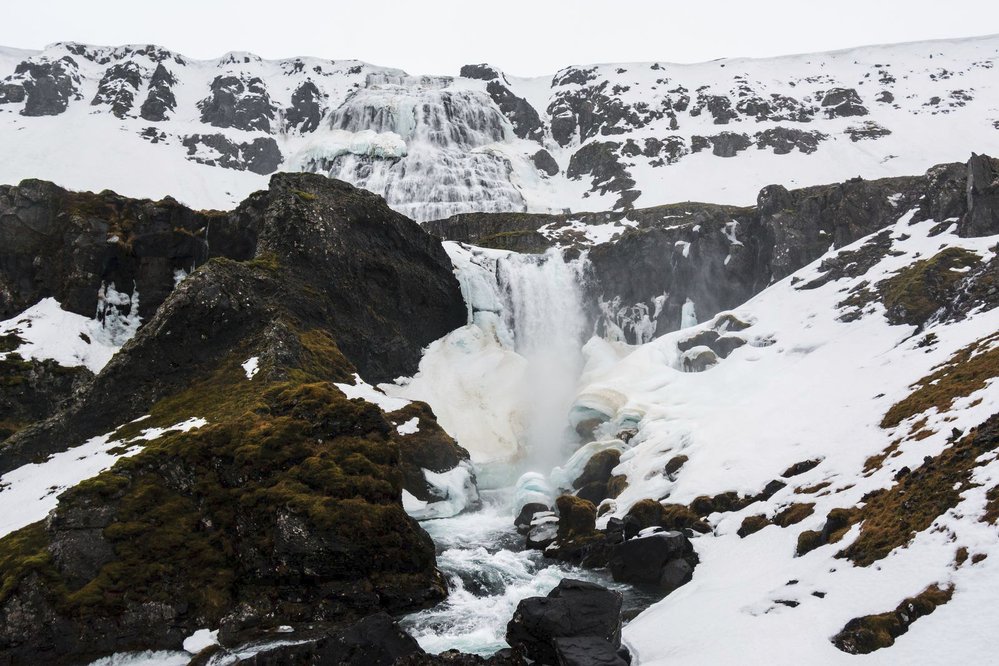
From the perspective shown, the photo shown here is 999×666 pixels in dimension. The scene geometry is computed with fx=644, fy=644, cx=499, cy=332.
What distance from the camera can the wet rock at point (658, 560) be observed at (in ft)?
74.7

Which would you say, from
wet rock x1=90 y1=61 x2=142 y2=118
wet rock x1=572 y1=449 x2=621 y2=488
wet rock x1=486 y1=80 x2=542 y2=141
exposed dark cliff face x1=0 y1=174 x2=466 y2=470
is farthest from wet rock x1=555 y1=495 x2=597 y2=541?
wet rock x1=90 y1=61 x2=142 y2=118

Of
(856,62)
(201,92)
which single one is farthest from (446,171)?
(856,62)

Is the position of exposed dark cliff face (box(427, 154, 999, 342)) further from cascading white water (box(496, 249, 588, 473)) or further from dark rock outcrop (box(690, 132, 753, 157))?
dark rock outcrop (box(690, 132, 753, 157))

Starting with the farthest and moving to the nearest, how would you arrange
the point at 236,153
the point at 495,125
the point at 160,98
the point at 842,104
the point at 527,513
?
1. the point at 160,98
2. the point at 495,125
3. the point at 842,104
4. the point at 236,153
5. the point at 527,513

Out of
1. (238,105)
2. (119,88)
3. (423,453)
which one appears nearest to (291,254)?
(423,453)

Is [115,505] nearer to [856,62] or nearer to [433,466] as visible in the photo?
[433,466]

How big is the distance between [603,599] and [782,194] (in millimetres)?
54641

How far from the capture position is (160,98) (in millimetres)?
156375

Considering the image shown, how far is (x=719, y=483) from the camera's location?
92.2 ft

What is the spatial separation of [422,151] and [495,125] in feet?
94.6

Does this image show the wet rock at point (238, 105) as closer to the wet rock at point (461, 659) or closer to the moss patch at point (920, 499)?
the wet rock at point (461, 659)

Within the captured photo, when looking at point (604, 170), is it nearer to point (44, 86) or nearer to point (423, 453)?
point (423, 453)

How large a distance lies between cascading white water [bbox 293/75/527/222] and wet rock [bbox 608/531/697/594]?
3414 inches

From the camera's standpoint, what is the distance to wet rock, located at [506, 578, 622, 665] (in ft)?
55.8
